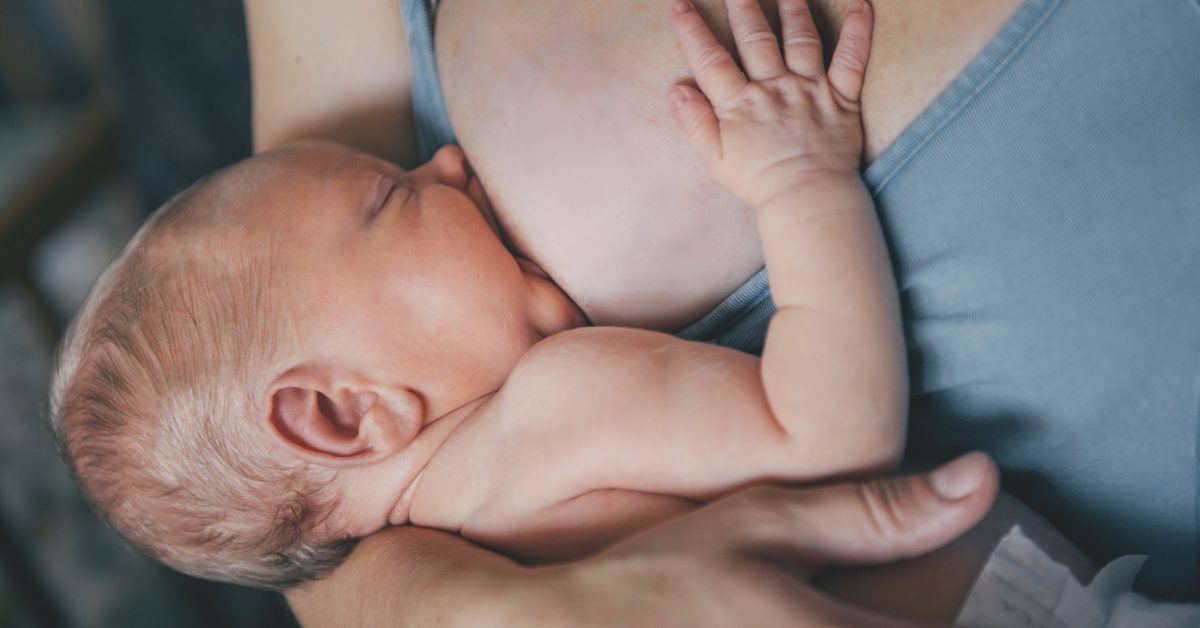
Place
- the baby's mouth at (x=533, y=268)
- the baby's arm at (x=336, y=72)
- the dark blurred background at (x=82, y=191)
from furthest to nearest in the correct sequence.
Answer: the dark blurred background at (x=82, y=191) → the baby's arm at (x=336, y=72) → the baby's mouth at (x=533, y=268)

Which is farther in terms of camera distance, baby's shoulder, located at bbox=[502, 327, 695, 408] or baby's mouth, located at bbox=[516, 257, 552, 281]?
baby's mouth, located at bbox=[516, 257, 552, 281]

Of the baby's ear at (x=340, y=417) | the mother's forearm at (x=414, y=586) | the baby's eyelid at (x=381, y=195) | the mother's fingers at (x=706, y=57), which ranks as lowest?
the mother's forearm at (x=414, y=586)

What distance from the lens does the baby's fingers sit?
720mm

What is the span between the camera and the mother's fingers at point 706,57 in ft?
2.49

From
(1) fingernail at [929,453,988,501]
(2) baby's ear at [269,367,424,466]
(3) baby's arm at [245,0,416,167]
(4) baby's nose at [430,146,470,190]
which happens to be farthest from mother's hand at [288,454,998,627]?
(3) baby's arm at [245,0,416,167]

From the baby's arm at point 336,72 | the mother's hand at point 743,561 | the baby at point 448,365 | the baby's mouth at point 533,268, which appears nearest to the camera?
the mother's hand at point 743,561

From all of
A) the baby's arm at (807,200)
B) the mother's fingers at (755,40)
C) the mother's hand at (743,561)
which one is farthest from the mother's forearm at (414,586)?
the mother's fingers at (755,40)

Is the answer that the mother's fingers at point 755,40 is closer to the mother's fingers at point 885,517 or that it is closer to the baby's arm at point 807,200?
the baby's arm at point 807,200

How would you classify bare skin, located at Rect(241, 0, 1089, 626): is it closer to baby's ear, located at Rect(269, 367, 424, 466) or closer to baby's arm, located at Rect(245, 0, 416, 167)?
baby's ear, located at Rect(269, 367, 424, 466)

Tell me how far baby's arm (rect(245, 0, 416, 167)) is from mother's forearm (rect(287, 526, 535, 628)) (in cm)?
57

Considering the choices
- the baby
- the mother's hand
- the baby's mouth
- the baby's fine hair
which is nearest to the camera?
the mother's hand

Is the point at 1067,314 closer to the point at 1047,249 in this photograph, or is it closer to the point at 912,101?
the point at 1047,249

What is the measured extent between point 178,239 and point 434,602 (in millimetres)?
490

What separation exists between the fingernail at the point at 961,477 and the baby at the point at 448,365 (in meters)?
0.06
